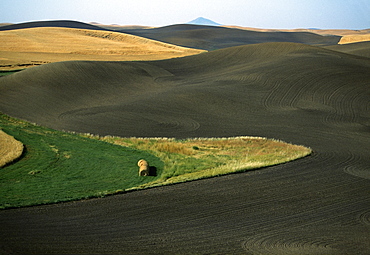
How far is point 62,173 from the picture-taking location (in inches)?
678

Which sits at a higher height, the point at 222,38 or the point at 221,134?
the point at 222,38

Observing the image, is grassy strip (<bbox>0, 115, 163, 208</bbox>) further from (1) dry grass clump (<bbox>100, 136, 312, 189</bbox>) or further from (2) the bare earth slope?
(2) the bare earth slope

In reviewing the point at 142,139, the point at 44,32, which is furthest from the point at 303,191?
the point at 44,32

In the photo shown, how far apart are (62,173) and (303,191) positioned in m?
9.11

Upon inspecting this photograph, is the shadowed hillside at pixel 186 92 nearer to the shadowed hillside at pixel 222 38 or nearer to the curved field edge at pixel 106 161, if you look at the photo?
the curved field edge at pixel 106 161

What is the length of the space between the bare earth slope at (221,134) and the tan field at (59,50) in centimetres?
1293

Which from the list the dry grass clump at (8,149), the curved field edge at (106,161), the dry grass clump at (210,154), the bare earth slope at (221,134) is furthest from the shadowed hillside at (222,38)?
the dry grass clump at (8,149)

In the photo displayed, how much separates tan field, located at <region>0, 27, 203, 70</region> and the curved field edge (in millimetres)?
28295

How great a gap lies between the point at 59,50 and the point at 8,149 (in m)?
50.5

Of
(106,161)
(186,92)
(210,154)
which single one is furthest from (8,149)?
(186,92)

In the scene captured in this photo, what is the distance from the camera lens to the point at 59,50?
67.1 meters

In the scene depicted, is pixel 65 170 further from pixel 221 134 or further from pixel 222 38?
pixel 222 38

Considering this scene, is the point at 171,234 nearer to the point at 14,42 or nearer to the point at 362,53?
the point at 362,53

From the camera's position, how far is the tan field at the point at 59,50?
5522cm
